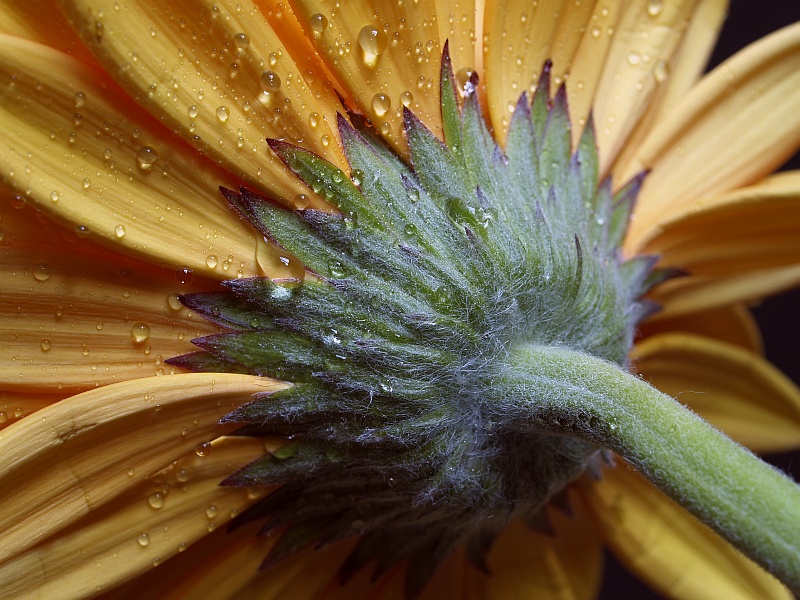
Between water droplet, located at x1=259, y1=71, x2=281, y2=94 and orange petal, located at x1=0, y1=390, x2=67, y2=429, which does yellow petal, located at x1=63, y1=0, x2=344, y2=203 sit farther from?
orange petal, located at x1=0, y1=390, x2=67, y2=429

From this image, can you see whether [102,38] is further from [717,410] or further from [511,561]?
[717,410]

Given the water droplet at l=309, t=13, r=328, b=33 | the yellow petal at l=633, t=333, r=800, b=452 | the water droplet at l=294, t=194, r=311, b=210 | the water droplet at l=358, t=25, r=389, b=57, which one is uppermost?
the water droplet at l=309, t=13, r=328, b=33

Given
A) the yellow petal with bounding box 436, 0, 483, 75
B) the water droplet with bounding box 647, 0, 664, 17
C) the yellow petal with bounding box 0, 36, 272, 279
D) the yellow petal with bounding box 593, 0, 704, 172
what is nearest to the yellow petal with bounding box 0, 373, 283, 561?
the yellow petal with bounding box 0, 36, 272, 279

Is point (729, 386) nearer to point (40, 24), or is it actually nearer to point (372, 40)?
point (372, 40)

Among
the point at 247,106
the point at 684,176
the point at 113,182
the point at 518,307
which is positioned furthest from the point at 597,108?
the point at 113,182

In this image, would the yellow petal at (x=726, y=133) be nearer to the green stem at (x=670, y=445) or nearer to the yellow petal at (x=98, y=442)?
the green stem at (x=670, y=445)

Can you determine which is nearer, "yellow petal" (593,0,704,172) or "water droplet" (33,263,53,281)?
"water droplet" (33,263,53,281)

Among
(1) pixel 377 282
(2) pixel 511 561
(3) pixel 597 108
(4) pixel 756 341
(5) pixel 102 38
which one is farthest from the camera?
(4) pixel 756 341
